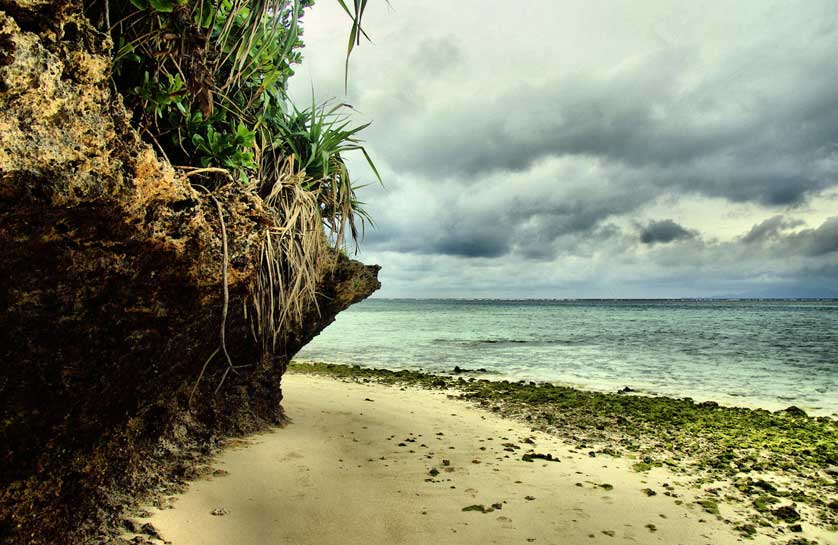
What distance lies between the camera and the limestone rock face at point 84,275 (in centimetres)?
158

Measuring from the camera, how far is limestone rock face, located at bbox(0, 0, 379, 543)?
158 centimetres

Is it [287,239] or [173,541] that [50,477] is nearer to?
[173,541]

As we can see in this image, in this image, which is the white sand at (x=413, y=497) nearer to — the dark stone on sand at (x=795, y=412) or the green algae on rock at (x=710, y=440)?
the green algae on rock at (x=710, y=440)

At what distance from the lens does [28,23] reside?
1666 mm

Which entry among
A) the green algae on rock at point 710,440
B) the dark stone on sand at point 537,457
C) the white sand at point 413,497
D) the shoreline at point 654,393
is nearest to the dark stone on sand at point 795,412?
the green algae on rock at point 710,440

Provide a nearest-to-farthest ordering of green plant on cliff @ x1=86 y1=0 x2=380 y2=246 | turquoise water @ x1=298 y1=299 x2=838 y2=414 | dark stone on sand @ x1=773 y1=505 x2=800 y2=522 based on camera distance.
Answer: green plant on cliff @ x1=86 y1=0 x2=380 y2=246, dark stone on sand @ x1=773 y1=505 x2=800 y2=522, turquoise water @ x1=298 y1=299 x2=838 y2=414

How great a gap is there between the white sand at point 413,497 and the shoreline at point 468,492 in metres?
0.01

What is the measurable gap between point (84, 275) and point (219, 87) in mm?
1738

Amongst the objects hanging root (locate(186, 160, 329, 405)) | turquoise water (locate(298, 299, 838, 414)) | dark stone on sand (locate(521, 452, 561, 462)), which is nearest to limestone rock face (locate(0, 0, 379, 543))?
hanging root (locate(186, 160, 329, 405))

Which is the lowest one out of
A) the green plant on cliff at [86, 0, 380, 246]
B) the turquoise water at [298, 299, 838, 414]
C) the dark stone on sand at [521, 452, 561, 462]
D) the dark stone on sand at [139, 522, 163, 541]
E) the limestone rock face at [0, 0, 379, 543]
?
the turquoise water at [298, 299, 838, 414]

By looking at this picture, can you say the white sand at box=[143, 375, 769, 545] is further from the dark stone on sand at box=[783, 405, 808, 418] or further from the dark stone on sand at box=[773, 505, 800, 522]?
the dark stone on sand at box=[783, 405, 808, 418]

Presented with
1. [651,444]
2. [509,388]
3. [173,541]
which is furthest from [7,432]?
[509,388]

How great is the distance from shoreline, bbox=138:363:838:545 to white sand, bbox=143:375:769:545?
13 millimetres

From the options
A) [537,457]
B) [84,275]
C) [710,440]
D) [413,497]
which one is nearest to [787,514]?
[537,457]
